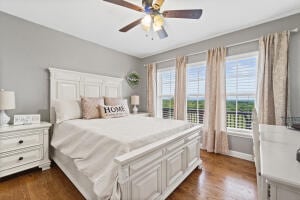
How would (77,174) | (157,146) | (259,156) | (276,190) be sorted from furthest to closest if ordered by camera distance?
1. (77,174)
2. (157,146)
3. (259,156)
4. (276,190)

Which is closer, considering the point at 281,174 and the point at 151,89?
the point at 281,174

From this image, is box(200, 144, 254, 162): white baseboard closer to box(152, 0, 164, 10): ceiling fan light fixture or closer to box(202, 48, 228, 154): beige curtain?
box(202, 48, 228, 154): beige curtain

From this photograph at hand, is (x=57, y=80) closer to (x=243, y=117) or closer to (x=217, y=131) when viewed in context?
(x=217, y=131)

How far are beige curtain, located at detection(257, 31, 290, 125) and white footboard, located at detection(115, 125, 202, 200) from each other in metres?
1.38

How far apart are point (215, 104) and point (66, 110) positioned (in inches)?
115

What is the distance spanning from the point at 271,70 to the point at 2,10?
14.9ft

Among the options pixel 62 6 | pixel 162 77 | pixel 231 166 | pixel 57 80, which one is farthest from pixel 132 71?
pixel 231 166

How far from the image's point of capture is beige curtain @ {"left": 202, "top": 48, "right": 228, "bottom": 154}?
9.54 feet

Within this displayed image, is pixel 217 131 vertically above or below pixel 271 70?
below

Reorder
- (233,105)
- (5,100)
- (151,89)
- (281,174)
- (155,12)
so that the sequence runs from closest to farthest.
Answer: (281,174), (155,12), (5,100), (233,105), (151,89)

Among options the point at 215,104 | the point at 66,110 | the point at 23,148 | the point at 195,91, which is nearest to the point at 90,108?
the point at 66,110

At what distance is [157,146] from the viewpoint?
141cm

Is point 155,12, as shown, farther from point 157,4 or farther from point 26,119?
point 26,119

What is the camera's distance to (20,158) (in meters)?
2.04
